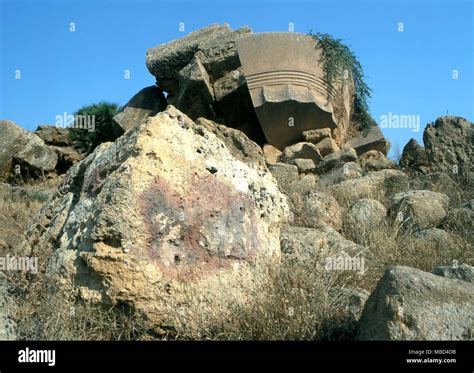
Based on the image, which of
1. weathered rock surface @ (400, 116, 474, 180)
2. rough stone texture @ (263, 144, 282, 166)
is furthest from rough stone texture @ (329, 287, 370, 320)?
rough stone texture @ (263, 144, 282, 166)

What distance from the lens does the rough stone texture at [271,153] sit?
34.1 ft

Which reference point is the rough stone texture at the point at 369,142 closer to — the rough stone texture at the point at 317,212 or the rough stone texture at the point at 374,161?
the rough stone texture at the point at 374,161

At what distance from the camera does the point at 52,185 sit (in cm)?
1141

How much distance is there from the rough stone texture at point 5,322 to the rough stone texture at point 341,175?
504cm

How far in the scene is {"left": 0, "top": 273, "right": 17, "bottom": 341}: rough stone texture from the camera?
12.7ft

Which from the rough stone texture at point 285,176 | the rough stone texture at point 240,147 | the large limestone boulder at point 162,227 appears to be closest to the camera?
the large limestone boulder at point 162,227

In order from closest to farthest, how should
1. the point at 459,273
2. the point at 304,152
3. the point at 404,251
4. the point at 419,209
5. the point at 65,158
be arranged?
the point at 459,273
the point at 404,251
the point at 419,209
the point at 304,152
the point at 65,158

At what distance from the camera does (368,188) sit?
7793 mm

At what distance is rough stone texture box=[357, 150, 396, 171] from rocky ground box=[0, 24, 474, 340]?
13.2 ft

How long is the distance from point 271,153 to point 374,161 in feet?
5.51

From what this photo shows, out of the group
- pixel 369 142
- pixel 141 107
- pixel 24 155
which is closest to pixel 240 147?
pixel 369 142

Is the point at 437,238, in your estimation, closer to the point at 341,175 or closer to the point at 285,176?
the point at 285,176

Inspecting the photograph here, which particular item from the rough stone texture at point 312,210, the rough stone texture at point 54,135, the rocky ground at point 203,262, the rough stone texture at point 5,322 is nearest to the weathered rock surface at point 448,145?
the rough stone texture at point 312,210
